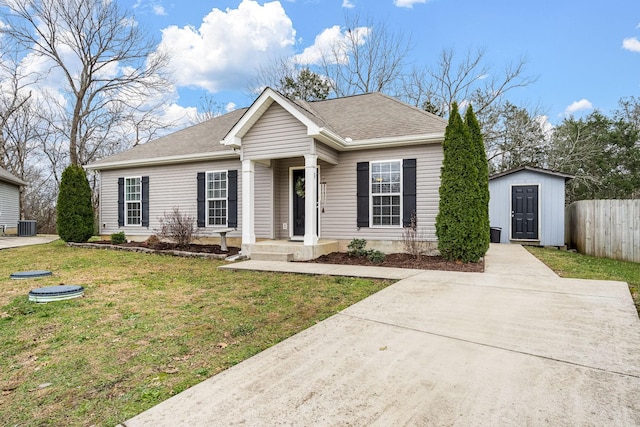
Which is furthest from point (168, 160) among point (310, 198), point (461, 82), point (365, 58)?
point (461, 82)

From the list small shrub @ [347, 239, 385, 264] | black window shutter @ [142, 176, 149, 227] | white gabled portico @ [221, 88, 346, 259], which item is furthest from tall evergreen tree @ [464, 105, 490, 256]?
black window shutter @ [142, 176, 149, 227]

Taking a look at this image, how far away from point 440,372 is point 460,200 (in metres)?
5.46

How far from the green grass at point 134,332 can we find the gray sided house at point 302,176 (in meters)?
3.15

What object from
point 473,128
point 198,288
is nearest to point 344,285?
point 198,288

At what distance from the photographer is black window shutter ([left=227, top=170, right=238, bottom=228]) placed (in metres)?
10.4

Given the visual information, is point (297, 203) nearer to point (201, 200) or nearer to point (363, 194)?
point (363, 194)

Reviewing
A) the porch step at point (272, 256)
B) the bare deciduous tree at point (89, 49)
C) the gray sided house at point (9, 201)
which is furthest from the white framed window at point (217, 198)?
the gray sided house at point (9, 201)

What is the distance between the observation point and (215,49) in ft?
53.0

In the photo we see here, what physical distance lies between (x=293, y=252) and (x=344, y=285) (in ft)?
10.1

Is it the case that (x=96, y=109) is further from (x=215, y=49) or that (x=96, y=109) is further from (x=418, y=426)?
(x=418, y=426)

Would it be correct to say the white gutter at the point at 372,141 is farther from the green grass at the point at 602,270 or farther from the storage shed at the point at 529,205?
the storage shed at the point at 529,205

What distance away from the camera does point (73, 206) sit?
35.9 feet

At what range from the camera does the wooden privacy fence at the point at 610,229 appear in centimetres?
848

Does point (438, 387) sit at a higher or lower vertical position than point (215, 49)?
lower
